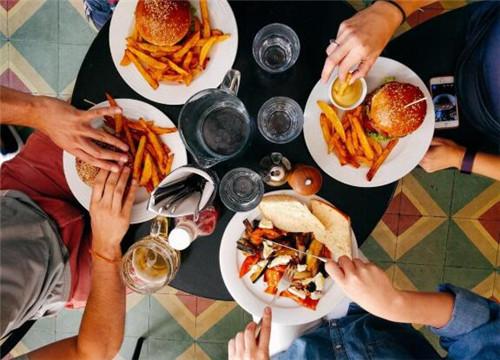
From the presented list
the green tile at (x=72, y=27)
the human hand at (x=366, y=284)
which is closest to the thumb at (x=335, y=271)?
the human hand at (x=366, y=284)

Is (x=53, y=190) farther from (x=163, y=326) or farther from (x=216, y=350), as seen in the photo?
(x=216, y=350)

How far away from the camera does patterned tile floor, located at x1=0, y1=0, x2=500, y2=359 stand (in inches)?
93.0

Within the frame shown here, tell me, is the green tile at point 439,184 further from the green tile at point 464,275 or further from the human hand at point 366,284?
the human hand at point 366,284

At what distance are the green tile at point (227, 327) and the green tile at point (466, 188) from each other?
1.15m

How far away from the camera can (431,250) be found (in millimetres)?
2396

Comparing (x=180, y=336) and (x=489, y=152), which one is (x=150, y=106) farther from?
(x=180, y=336)

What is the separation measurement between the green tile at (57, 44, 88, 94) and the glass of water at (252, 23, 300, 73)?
4.11 feet

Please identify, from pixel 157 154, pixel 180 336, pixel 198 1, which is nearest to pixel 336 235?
pixel 157 154

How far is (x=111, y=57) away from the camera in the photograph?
1526mm

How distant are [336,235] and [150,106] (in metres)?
0.69

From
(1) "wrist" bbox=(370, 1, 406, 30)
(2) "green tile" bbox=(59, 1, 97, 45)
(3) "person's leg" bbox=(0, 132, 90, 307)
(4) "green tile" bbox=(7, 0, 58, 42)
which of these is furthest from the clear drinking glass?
(4) "green tile" bbox=(7, 0, 58, 42)

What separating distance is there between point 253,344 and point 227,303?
3.05ft

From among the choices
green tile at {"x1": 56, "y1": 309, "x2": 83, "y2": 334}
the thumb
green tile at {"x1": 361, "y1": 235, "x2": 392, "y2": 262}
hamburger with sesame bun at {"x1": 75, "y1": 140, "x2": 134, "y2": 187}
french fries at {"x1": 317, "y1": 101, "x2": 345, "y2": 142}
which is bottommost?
green tile at {"x1": 56, "y1": 309, "x2": 83, "y2": 334}

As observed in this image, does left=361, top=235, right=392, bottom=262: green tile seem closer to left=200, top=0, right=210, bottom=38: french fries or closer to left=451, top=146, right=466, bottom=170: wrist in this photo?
left=451, top=146, right=466, bottom=170: wrist
